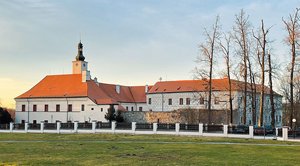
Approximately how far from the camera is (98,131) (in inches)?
1807

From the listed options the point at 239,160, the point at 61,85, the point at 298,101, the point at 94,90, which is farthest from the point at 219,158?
the point at 61,85

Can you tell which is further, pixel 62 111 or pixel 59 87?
pixel 59 87

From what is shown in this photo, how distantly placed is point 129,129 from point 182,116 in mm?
16059

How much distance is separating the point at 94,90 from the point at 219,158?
52528 mm

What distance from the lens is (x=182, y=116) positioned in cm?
5931

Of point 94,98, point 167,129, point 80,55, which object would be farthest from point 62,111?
point 167,129

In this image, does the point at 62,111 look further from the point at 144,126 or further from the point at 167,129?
the point at 167,129

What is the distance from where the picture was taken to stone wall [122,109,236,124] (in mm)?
57219

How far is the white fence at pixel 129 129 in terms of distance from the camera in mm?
37406

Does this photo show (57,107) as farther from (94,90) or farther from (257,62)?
(257,62)

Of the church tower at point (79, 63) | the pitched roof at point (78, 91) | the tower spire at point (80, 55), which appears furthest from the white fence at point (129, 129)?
the tower spire at point (80, 55)

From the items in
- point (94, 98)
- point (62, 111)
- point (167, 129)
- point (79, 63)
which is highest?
point (79, 63)

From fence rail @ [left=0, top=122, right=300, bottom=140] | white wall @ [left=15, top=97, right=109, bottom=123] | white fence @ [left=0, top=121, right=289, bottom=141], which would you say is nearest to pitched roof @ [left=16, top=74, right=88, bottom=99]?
white wall @ [left=15, top=97, right=109, bottom=123]

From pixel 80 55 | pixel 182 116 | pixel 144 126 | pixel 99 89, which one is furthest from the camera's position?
pixel 80 55
